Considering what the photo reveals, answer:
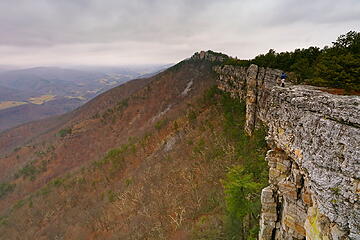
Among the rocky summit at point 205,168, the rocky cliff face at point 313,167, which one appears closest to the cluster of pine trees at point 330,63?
the rocky summit at point 205,168

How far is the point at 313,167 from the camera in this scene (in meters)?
9.20

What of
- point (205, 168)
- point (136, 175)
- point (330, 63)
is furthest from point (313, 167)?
point (136, 175)

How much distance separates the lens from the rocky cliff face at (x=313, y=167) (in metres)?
7.97

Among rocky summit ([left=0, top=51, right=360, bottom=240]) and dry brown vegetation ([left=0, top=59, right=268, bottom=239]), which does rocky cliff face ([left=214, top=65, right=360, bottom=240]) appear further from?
dry brown vegetation ([left=0, top=59, right=268, bottom=239])

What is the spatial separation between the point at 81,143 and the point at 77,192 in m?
39.8

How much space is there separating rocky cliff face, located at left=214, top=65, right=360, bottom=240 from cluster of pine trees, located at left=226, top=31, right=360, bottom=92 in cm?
575

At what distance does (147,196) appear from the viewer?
44.1 metres

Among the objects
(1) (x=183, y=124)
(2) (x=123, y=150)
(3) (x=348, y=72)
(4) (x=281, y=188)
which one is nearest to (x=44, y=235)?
(2) (x=123, y=150)

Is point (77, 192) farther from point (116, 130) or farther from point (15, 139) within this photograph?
point (15, 139)

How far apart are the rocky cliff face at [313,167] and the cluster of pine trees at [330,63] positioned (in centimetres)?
575

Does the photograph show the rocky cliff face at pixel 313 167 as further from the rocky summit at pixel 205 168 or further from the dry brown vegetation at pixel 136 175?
the dry brown vegetation at pixel 136 175

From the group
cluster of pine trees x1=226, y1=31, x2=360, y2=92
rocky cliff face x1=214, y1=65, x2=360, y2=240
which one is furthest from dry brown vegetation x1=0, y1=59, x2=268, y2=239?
cluster of pine trees x1=226, y1=31, x2=360, y2=92

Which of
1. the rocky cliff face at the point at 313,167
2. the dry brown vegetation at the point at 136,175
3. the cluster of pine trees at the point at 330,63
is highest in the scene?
the cluster of pine trees at the point at 330,63

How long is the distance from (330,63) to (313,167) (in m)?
13.2
